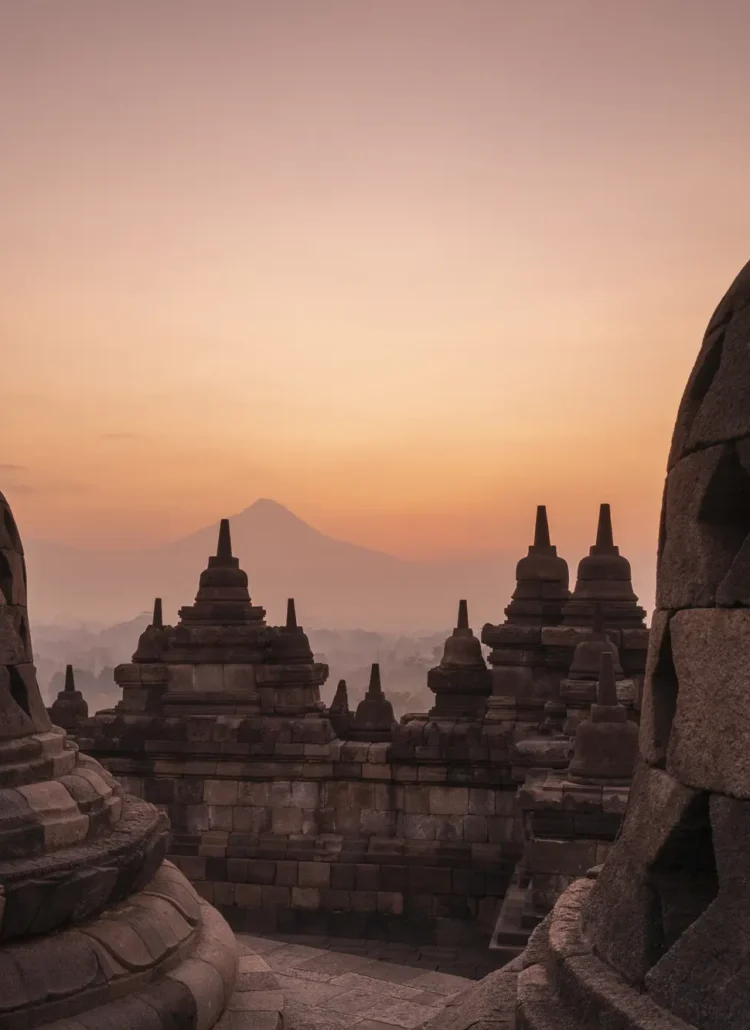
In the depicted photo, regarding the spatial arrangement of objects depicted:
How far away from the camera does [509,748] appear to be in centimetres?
1342

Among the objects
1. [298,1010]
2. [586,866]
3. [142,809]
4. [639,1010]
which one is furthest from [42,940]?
[586,866]

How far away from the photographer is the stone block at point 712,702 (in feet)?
10.7

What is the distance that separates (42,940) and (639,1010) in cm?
369

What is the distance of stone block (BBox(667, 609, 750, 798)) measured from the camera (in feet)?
10.7

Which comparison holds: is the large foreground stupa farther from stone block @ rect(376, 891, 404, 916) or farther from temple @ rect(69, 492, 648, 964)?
stone block @ rect(376, 891, 404, 916)

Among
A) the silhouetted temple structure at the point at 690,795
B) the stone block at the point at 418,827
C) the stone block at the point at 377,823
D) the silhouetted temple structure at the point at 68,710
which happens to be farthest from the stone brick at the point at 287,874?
the silhouetted temple structure at the point at 690,795

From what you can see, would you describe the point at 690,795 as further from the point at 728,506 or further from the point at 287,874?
the point at 287,874

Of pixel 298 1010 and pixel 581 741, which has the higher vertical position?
pixel 581 741

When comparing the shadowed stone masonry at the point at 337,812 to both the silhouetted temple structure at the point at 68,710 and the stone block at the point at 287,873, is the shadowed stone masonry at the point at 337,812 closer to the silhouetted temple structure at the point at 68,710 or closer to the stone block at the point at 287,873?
the stone block at the point at 287,873

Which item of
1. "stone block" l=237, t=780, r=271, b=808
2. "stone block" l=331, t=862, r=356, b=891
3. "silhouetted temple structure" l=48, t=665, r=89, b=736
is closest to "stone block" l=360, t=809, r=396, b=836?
"stone block" l=331, t=862, r=356, b=891

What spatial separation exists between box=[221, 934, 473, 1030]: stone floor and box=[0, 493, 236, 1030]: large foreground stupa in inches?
8.5

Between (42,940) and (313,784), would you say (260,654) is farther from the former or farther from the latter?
(42,940)

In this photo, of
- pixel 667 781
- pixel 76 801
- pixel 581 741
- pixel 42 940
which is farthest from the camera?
pixel 581 741

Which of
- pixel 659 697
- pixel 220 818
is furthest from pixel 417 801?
pixel 659 697
